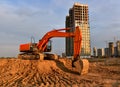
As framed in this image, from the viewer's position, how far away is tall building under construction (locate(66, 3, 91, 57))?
64.8 m

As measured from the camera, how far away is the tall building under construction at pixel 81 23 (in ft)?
213

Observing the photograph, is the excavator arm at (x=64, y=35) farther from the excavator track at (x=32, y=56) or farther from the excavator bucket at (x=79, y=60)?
the excavator track at (x=32, y=56)

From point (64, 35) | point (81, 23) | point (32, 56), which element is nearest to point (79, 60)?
point (64, 35)

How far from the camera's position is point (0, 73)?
2300 cm

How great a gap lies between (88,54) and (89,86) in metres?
50.9

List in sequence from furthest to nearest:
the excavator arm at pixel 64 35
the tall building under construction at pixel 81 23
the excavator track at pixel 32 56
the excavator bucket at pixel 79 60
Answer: the tall building under construction at pixel 81 23 → the excavator track at pixel 32 56 → the excavator arm at pixel 64 35 → the excavator bucket at pixel 79 60

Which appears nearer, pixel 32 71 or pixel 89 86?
pixel 89 86

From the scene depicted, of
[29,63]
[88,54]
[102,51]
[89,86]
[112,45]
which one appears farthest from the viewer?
[102,51]

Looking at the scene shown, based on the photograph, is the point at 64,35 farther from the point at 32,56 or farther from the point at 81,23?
the point at 81,23

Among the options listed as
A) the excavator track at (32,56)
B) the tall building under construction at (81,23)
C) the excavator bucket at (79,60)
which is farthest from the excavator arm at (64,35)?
the tall building under construction at (81,23)

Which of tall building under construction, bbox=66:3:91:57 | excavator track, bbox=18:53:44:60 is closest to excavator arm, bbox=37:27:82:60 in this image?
excavator track, bbox=18:53:44:60

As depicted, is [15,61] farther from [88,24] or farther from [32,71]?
[88,24]

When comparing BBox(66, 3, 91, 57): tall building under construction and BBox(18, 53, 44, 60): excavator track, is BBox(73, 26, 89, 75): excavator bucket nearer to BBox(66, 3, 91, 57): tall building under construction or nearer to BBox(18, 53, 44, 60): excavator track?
BBox(18, 53, 44, 60): excavator track

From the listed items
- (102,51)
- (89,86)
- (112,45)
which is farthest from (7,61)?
(102,51)
